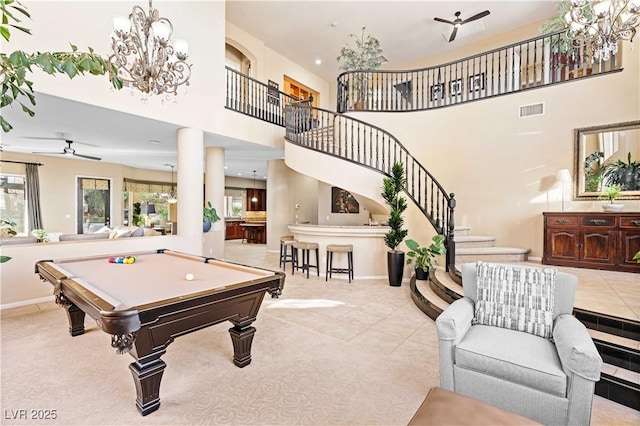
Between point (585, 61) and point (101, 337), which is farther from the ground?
point (585, 61)

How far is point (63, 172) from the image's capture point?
959cm

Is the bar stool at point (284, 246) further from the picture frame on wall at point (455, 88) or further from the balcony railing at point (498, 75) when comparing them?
the picture frame on wall at point (455, 88)

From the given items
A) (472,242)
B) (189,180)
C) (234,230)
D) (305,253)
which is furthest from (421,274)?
(234,230)

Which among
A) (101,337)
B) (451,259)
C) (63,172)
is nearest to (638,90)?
(451,259)

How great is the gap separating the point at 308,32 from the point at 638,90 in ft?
Answer: 23.0

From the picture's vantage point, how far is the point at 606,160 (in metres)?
5.01

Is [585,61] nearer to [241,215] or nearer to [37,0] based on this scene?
[37,0]

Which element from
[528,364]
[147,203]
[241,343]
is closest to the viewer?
[528,364]

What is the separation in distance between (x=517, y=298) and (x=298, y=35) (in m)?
8.45

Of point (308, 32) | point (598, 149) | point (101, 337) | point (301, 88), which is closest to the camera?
point (101, 337)

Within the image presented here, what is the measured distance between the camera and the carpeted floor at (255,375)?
2072 mm

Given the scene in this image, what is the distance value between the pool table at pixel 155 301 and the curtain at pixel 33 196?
7.90 m

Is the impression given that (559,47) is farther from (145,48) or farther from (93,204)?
(93,204)

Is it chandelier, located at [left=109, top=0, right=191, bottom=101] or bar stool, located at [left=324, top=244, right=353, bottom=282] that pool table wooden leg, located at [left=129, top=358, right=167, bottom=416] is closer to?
chandelier, located at [left=109, top=0, right=191, bottom=101]
